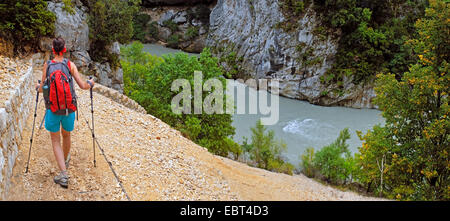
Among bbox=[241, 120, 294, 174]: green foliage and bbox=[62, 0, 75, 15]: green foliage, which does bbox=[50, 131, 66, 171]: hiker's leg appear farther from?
bbox=[241, 120, 294, 174]: green foliage

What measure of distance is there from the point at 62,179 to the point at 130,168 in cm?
145

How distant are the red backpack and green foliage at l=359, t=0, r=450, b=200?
997 cm

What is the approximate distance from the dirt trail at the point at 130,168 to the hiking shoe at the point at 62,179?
3.1 inches

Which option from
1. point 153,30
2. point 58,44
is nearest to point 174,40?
point 153,30

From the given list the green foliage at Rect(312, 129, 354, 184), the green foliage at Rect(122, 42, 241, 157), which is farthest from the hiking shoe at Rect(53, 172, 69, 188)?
the green foliage at Rect(312, 129, 354, 184)

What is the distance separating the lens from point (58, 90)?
4.60 meters

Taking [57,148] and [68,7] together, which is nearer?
[57,148]

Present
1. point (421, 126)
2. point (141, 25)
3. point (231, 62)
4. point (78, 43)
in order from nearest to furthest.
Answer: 1. point (421, 126)
2. point (78, 43)
3. point (231, 62)
4. point (141, 25)

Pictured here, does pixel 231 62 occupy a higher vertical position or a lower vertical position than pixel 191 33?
lower

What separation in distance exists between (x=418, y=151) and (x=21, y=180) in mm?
11435

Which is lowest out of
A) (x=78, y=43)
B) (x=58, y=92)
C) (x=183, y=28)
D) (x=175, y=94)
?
(x=175, y=94)

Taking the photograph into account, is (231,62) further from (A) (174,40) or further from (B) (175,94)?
(B) (175,94)

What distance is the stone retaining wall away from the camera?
4379 mm

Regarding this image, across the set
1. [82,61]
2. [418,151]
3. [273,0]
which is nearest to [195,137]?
[82,61]
